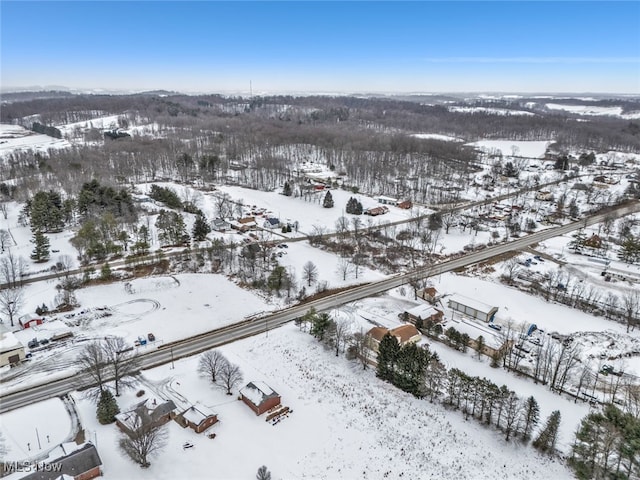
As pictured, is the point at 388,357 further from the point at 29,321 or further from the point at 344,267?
the point at 29,321

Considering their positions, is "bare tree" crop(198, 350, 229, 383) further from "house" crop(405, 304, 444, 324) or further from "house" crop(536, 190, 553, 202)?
"house" crop(536, 190, 553, 202)

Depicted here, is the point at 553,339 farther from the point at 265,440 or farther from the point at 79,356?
the point at 79,356

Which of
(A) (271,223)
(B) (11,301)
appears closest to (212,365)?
(B) (11,301)

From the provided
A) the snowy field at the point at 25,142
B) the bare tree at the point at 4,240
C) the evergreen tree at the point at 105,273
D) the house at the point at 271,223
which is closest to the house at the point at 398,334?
the evergreen tree at the point at 105,273

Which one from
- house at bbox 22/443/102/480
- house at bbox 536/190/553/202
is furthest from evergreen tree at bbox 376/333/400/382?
house at bbox 536/190/553/202

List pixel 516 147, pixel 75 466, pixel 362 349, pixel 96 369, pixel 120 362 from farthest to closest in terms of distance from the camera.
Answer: pixel 516 147
pixel 362 349
pixel 120 362
pixel 96 369
pixel 75 466

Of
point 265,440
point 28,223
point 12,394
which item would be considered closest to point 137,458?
point 265,440
